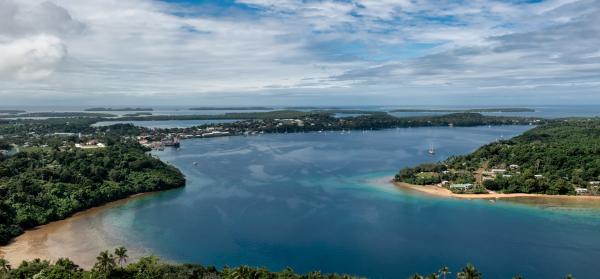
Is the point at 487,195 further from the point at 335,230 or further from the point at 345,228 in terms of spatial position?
the point at 335,230

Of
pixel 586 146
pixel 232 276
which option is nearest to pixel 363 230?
pixel 232 276

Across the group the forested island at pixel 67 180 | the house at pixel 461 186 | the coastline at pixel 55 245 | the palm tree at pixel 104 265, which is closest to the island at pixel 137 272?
the palm tree at pixel 104 265

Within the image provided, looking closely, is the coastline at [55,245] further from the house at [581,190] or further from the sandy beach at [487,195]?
the house at [581,190]

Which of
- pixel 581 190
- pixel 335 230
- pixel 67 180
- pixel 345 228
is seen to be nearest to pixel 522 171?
pixel 581 190

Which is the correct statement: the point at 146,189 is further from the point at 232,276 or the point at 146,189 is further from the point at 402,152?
the point at 402,152

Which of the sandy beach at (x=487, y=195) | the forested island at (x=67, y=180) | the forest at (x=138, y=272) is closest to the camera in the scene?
the forest at (x=138, y=272)
